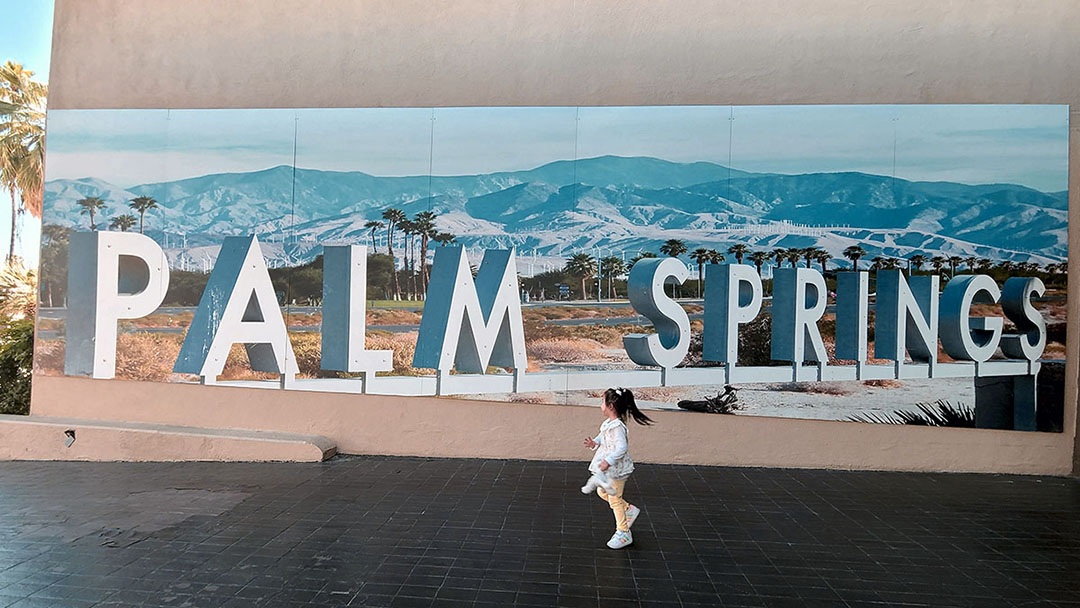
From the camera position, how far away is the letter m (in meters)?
9.89

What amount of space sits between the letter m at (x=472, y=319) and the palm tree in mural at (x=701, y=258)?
215 cm

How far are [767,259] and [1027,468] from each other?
150 inches

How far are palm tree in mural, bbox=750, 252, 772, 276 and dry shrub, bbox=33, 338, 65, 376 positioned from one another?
8.79 meters

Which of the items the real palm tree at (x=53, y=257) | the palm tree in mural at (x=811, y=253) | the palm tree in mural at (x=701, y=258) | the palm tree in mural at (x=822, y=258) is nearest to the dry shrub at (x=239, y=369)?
the real palm tree at (x=53, y=257)

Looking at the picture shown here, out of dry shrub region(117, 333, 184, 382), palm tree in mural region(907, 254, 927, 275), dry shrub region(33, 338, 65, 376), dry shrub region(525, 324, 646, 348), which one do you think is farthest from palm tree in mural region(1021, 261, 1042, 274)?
dry shrub region(33, 338, 65, 376)

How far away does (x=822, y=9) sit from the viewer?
9.80 meters

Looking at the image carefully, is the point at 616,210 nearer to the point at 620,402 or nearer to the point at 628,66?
the point at 628,66

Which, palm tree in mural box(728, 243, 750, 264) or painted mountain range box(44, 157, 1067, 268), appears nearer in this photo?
painted mountain range box(44, 157, 1067, 268)

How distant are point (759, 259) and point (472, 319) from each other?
348cm

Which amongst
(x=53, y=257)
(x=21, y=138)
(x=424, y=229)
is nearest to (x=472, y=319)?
(x=424, y=229)

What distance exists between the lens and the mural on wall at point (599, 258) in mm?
9602

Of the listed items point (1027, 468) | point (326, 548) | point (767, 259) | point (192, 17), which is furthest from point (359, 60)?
point (1027, 468)

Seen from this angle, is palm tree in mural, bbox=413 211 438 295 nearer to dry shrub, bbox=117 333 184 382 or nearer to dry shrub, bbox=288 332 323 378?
dry shrub, bbox=288 332 323 378

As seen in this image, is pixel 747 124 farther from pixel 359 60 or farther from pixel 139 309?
pixel 139 309
